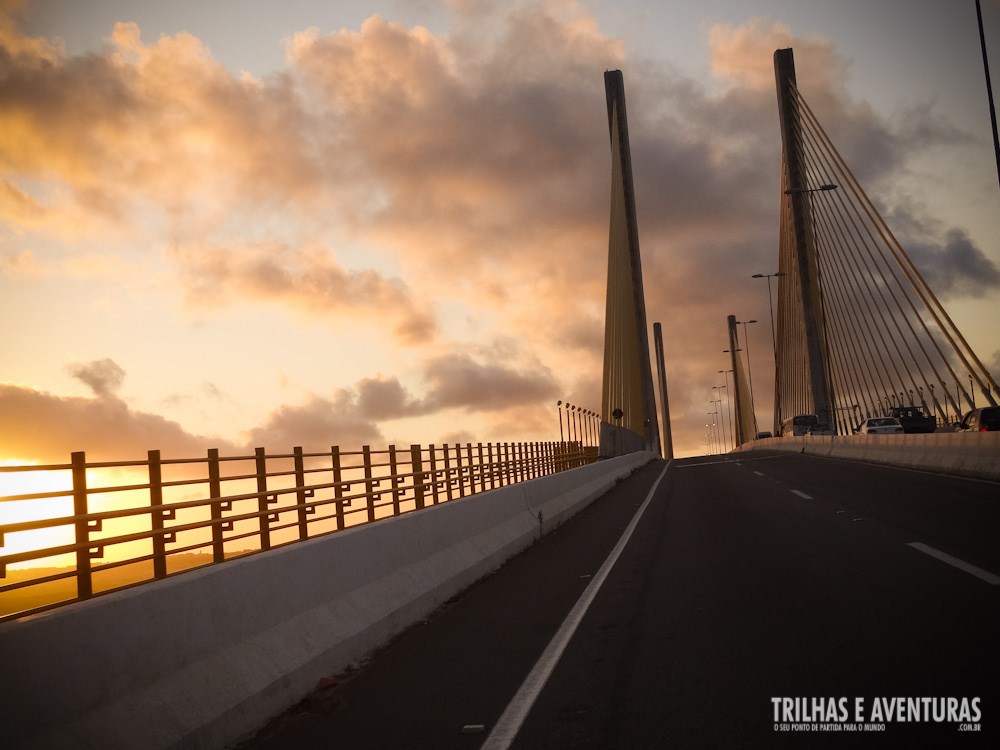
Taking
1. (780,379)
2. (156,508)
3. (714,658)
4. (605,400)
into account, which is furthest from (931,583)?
(780,379)

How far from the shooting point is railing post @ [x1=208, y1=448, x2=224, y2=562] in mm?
12609

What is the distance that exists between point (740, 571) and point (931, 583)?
207cm

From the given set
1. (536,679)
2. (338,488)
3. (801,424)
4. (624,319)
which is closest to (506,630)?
(536,679)

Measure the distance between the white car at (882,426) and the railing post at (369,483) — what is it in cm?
2949

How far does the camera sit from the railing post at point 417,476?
73.9 ft

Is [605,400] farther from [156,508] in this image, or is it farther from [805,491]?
[156,508]

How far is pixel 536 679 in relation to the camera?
6078 mm

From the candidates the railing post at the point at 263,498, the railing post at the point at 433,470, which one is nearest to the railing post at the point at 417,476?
the railing post at the point at 433,470

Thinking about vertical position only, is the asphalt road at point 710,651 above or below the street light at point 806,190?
below

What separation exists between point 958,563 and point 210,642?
6.69 meters

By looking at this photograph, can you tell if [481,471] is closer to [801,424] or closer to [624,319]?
[624,319]

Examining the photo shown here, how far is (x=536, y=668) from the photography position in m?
6.38

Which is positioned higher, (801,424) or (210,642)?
(801,424)

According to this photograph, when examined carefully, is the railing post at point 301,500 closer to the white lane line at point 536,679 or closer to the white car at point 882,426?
the white lane line at point 536,679
